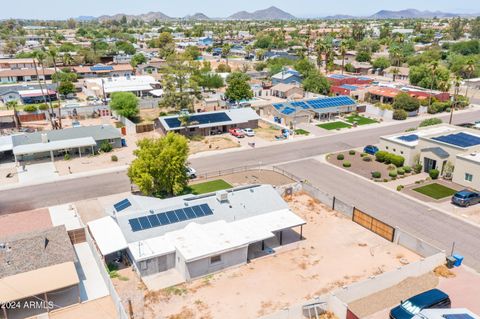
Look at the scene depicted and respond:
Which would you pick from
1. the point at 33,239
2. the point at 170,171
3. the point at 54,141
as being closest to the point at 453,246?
the point at 170,171

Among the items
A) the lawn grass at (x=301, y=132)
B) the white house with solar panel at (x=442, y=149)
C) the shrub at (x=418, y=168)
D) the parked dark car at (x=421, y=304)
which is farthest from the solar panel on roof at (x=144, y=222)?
the lawn grass at (x=301, y=132)

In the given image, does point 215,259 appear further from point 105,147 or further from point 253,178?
point 105,147

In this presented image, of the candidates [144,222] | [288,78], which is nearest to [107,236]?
Result: [144,222]

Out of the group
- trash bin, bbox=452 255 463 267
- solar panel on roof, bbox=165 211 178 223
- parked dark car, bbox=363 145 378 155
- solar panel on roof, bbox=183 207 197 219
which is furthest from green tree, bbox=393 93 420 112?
solar panel on roof, bbox=165 211 178 223

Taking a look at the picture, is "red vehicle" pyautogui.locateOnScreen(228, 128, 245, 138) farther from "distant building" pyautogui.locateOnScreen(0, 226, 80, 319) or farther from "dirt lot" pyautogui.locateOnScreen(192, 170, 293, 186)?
"distant building" pyautogui.locateOnScreen(0, 226, 80, 319)

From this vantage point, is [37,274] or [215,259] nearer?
[37,274]

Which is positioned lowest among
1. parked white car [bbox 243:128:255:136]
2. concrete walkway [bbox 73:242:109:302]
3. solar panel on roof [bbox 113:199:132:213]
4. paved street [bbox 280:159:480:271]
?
paved street [bbox 280:159:480:271]

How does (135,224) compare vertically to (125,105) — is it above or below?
below
